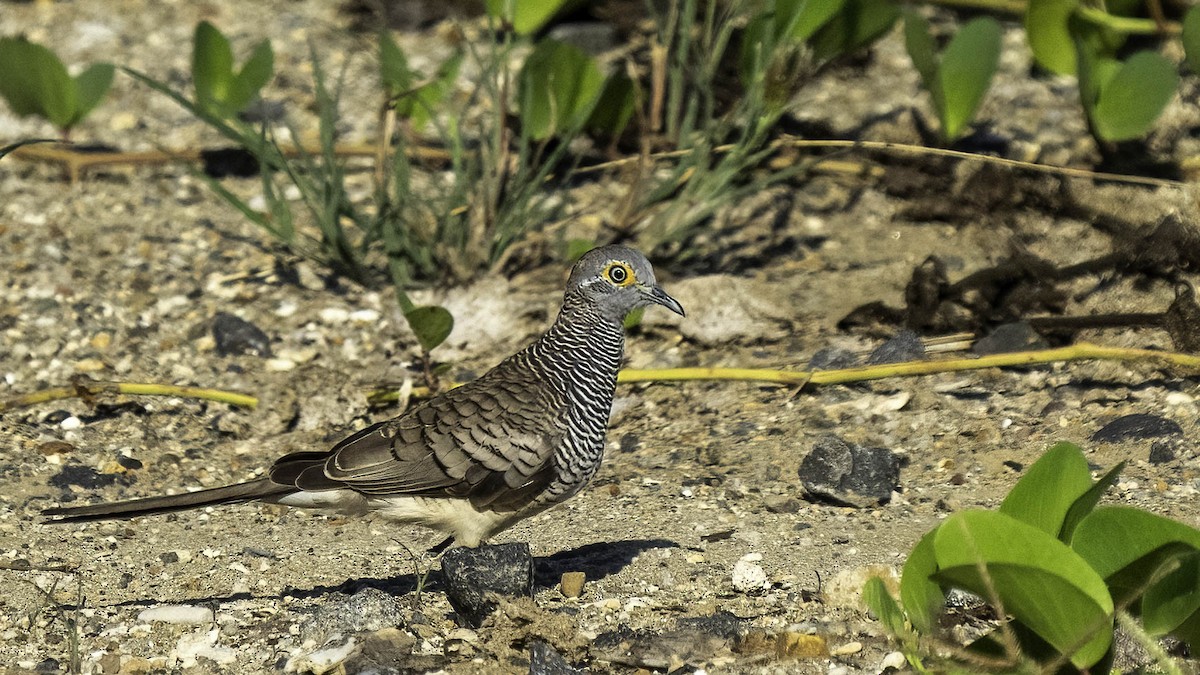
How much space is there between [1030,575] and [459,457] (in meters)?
2.01

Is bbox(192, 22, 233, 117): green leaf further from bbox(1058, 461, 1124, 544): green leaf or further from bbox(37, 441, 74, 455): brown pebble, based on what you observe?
bbox(1058, 461, 1124, 544): green leaf

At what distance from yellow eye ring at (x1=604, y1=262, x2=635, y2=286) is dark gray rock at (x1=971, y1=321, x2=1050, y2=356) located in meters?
1.69

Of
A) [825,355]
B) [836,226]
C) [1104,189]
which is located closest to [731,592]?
[825,355]

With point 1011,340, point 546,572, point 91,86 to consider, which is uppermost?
point 91,86

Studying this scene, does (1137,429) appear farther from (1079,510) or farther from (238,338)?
(238,338)

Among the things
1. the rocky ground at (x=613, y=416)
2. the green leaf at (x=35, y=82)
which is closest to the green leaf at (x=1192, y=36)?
the rocky ground at (x=613, y=416)

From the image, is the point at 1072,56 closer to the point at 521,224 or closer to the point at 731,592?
the point at 521,224

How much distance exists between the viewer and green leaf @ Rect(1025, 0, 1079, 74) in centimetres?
674

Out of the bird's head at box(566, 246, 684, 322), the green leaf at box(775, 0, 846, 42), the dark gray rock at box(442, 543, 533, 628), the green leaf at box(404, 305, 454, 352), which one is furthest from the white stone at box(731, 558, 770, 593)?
the green leaf at box(775, 0, 846, 42)

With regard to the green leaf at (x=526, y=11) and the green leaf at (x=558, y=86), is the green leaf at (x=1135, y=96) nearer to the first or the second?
the green leaf at (x=558, y=86)

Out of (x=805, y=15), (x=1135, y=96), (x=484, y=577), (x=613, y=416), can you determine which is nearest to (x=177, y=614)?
(x=484, y=577)

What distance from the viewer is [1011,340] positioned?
18.4 feet

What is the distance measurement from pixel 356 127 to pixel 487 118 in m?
0.74

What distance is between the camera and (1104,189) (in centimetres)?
680
